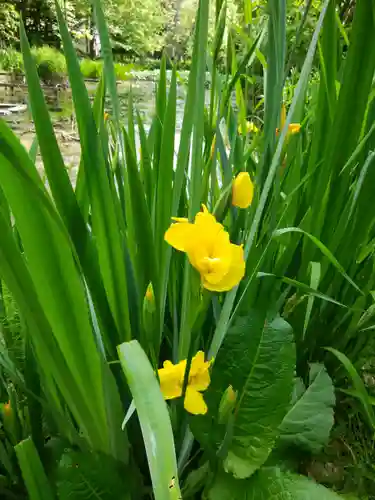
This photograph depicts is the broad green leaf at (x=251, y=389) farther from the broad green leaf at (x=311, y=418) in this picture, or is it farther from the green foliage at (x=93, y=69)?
the green foliage at (x=93, y=69)

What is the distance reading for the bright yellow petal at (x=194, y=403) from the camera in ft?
1.03

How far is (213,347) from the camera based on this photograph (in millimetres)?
333

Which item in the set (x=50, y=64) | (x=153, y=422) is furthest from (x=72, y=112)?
(x=50, y=64)

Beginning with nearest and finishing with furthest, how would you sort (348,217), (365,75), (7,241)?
(7,241), (365,75), (348,217)

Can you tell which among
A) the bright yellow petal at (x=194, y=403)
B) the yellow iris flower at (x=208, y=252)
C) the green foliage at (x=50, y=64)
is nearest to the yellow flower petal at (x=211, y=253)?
the yellow iris flower at (x=208, y=252)

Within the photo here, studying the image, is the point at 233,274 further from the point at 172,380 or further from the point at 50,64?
the point at 50,64

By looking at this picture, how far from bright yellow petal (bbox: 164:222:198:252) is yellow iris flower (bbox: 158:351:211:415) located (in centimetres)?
10

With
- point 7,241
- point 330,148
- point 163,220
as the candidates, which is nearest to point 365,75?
point 330,148

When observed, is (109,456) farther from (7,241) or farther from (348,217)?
(348,217)

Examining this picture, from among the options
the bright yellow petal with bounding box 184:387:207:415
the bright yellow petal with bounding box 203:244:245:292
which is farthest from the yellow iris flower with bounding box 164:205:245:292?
the bright yellow petal with bounding box 184:387:207:415

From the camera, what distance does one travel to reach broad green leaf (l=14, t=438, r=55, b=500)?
0.28 metres

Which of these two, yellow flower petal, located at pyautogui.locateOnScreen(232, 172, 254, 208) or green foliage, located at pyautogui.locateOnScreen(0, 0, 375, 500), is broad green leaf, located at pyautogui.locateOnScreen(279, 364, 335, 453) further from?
yellow flower petal, located at pyautogui.locateOnScreen(232, 172, 254, 208)

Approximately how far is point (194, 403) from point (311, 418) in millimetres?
144

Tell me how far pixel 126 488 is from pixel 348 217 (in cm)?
34
